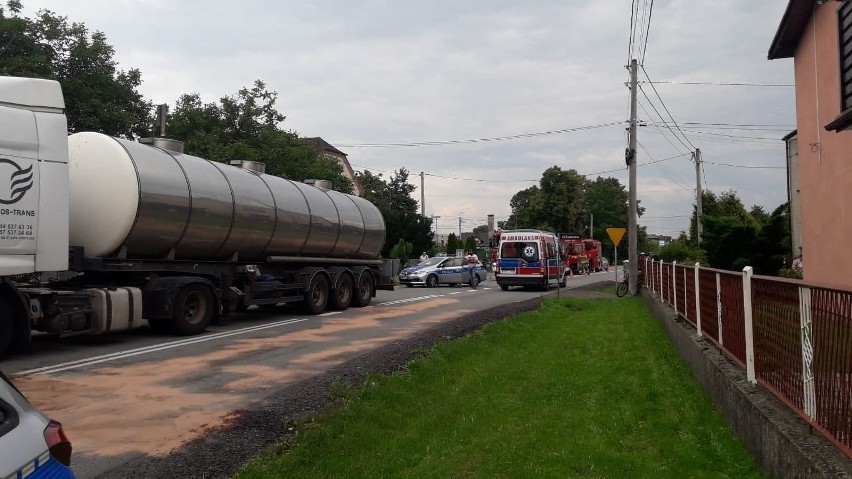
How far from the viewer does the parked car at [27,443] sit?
255 centimetres

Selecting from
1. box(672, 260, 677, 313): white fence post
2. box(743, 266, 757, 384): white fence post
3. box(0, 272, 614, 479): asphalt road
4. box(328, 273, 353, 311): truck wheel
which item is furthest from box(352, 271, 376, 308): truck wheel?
box(743, 266, 757, 384): white fence post

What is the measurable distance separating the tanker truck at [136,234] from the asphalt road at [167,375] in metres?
0.64

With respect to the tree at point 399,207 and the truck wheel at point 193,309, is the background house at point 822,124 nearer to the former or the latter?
the truck wheel at point 193,309

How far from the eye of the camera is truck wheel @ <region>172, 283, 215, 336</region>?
12.7m

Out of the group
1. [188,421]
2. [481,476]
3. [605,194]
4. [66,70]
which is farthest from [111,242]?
[605,194]

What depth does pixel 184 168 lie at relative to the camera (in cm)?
1337

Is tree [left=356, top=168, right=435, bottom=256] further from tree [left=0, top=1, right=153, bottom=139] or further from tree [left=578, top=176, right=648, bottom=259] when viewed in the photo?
tree [left=578, top=176, right=648, bottom=259]

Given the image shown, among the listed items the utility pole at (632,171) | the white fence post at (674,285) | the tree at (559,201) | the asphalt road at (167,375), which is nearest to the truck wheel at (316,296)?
the asphalt road at (167,375)

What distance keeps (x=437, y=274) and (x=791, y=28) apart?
69.2 ft

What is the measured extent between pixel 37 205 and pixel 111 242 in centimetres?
220

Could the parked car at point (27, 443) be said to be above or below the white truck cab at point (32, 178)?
below

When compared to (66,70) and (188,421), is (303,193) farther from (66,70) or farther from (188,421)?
(66,70)

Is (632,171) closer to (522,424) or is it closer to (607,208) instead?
(522,424)

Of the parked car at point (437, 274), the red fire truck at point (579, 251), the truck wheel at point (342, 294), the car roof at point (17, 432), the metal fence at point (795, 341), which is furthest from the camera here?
the red fire truck at point (579, 251)
